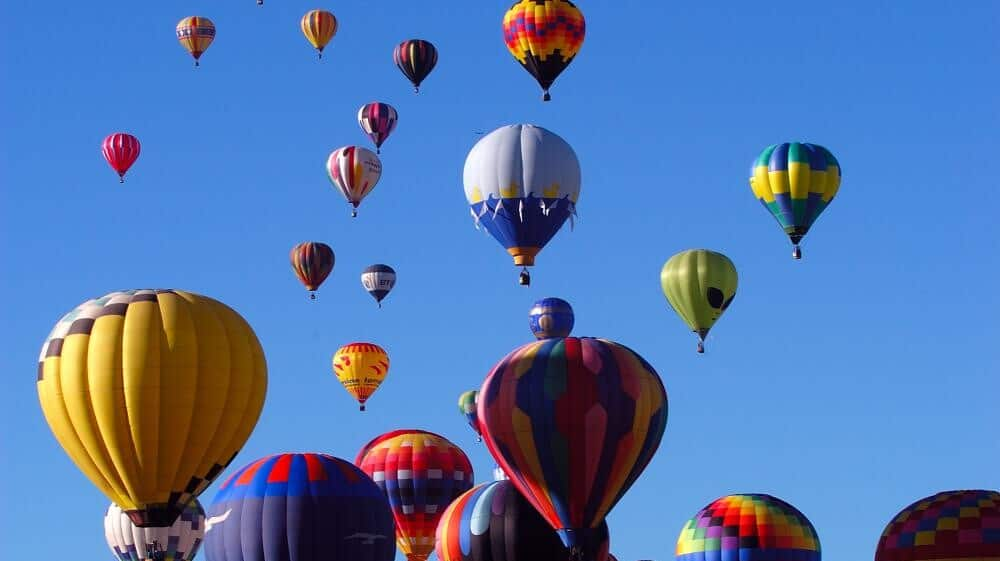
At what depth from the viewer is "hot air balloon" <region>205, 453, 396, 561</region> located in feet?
167

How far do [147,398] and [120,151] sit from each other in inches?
1067

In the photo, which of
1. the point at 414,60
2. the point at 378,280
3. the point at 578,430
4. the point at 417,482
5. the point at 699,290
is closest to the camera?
the point at 578,430

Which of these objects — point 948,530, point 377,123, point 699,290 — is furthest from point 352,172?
point 948,530

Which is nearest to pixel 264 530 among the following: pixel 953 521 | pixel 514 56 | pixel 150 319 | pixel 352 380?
pixel 150 319

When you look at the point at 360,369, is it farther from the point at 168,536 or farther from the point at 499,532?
the point at 499,532

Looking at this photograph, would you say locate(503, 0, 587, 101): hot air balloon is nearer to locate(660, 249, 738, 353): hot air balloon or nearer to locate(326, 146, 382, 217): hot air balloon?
locate(660, 249, 738, 353): hot air balloon

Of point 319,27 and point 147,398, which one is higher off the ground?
point 319,27

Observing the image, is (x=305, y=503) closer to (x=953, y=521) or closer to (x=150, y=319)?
(x=150, y=319)

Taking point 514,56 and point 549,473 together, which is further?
point 514,56

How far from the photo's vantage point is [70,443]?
1994 inches

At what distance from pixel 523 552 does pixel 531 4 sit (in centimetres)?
1638

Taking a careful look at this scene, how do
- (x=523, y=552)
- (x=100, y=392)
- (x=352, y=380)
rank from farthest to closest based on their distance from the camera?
(x=352, y=380) < (x=523, y=552) < (x=100, y=392)

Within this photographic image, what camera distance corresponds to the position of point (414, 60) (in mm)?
74625

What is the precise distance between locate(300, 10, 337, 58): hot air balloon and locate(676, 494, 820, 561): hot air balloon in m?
23.9
